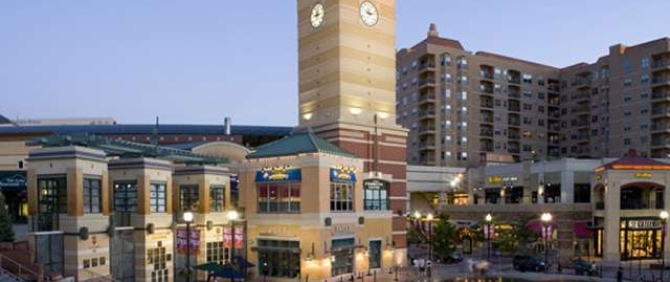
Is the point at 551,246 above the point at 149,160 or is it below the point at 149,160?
below

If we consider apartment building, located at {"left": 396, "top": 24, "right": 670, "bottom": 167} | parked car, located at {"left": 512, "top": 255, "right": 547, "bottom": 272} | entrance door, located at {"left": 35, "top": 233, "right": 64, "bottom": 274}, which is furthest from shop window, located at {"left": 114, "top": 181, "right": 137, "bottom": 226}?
apartment building, located at {"left": 396, "top": 24, "right": 670, "bottom": 167}

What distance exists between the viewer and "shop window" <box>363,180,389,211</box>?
5307 cm

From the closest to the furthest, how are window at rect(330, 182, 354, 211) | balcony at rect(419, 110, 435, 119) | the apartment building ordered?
window at rect(330, 182, 354, 211)
the apartment building
balcony at rect(419, 110, 435, 119)

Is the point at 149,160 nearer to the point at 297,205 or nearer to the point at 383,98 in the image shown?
the point at 297,205

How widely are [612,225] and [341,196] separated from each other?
1250 inches

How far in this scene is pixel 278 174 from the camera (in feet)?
157

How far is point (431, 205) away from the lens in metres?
93.7

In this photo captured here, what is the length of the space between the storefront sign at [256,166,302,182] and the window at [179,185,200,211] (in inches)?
223

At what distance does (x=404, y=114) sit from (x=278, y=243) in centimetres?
6234

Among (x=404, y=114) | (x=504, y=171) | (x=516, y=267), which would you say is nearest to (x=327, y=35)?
(x=516, y=267)

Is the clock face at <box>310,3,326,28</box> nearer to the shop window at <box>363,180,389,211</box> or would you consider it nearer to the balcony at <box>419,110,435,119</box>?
the shop window at <box>363,180,389,211</box>

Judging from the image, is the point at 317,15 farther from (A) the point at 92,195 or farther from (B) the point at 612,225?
(B) the point at 612,225

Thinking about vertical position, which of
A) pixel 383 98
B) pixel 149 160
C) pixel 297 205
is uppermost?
pixel 383 98

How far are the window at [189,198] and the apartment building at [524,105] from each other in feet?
195
